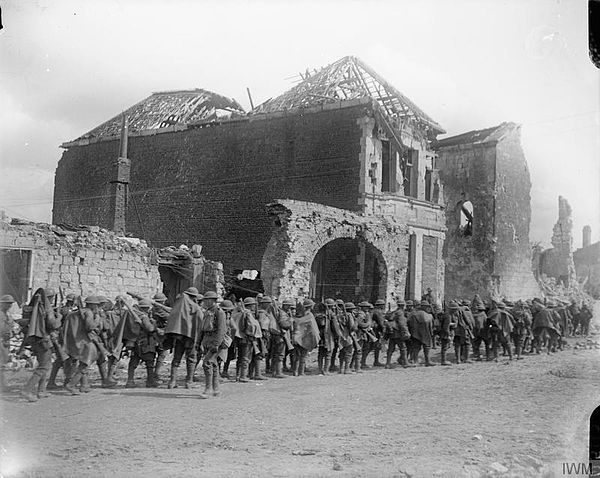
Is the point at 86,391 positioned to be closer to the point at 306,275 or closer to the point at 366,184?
the point at 306,275

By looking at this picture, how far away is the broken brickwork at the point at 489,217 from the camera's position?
1055 inches

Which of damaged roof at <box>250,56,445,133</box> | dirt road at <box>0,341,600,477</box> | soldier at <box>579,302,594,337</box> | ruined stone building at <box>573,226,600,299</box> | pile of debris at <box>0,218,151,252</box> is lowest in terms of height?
dirt road at <box>0,341,600,477</box>

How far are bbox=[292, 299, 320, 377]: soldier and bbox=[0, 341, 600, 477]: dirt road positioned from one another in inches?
42.6

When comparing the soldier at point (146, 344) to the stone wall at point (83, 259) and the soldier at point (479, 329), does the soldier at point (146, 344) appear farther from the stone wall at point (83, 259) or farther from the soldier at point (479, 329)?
the soldier at point (479, 329)

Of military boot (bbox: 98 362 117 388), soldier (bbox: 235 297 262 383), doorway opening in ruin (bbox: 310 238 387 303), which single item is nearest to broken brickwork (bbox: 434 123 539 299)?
doorway opening in ruin (bbox: 310 238 387 303)

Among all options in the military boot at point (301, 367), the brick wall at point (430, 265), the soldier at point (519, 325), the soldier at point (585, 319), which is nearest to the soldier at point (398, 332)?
the military boot at point (301, 367)

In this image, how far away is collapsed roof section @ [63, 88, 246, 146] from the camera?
26672 millimetres

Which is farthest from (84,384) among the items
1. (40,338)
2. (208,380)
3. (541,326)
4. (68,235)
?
(541,326)

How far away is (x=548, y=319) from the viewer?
15.6 m

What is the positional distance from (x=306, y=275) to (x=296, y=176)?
6989 millimetres

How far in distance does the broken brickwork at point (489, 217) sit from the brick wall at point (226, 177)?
665cm

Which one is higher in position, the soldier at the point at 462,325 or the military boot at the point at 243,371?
the soldier at the point at 462,325

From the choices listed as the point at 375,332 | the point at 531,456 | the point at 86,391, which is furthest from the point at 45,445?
the point at 375,332

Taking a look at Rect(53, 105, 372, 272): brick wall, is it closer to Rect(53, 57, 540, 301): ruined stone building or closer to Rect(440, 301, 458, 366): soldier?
Rect(53, 57, 540, 301): ruined stone building
